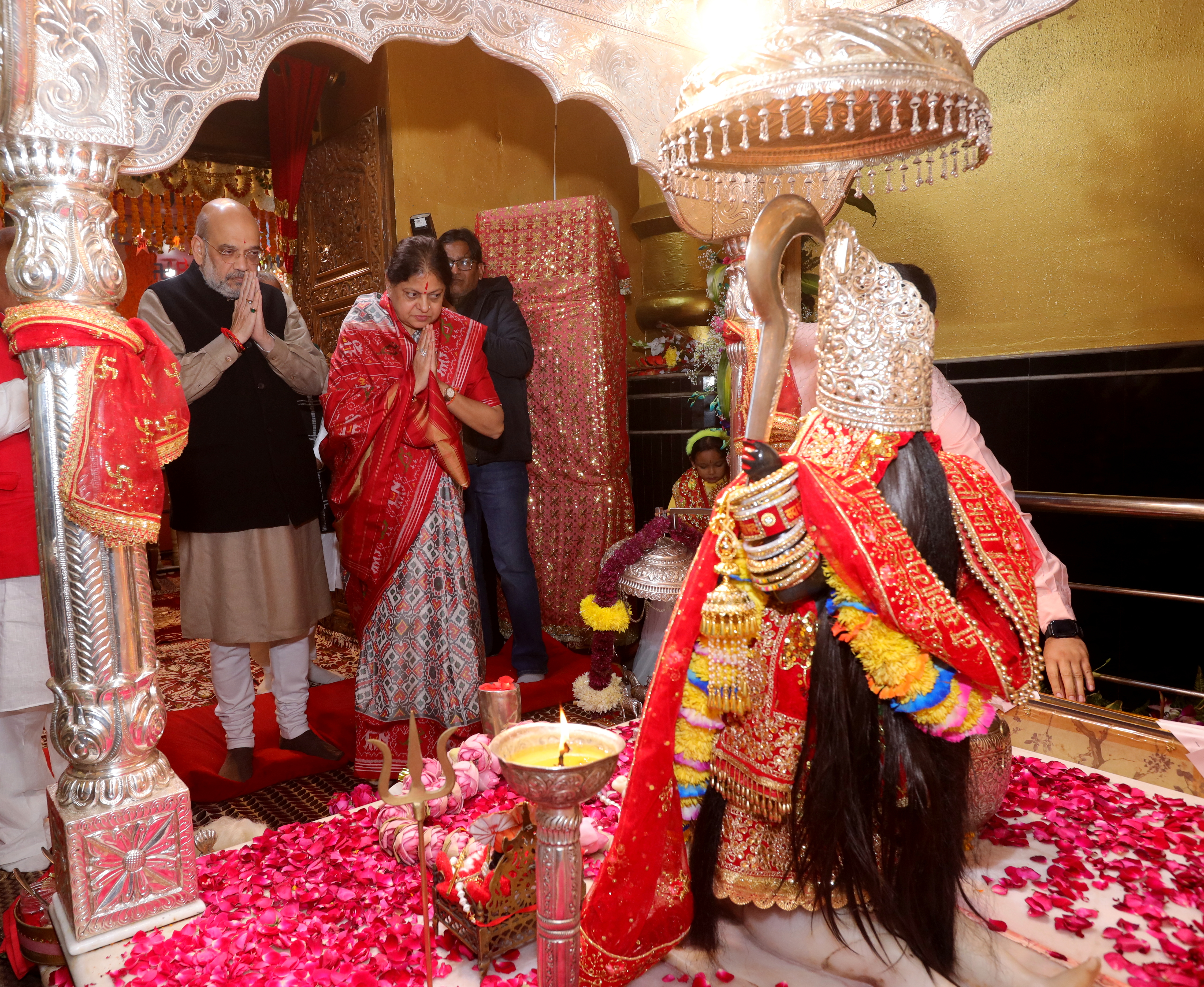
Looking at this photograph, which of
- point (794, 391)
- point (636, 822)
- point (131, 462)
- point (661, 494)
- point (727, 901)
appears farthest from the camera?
point (661, 494)

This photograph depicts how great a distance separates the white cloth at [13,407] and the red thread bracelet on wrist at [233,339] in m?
0.57

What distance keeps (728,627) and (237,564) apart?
79.2 inches

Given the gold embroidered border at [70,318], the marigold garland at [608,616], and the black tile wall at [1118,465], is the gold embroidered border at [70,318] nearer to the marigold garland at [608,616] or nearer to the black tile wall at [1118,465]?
the marigold garland at [608,616]

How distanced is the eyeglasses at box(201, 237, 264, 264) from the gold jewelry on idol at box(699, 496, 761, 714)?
206cm

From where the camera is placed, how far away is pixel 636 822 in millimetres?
1486

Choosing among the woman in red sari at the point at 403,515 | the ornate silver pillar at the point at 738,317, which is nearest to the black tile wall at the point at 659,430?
the ornate silver pillar at the point at 738,317

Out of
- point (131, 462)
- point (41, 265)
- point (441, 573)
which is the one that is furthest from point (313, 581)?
point (41, 265)

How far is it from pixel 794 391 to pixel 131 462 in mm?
1560

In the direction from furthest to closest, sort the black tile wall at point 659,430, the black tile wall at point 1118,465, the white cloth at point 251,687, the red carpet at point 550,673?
the black tile wall at point 659,430 < the red carpet at point 550,673 < the black tile wall at point 1118,465 < the white cloth at point 251,687

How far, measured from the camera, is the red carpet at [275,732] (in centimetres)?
302

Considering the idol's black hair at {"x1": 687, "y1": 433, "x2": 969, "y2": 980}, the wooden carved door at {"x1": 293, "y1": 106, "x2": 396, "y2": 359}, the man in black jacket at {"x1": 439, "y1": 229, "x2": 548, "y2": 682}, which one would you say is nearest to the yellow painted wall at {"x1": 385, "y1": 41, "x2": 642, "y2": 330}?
the wooden carved door at {"x1": 293, "y1": 106, "x2": 396, "y2": 359}

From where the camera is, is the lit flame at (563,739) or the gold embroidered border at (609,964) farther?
the gold embroidered border at (609,964)

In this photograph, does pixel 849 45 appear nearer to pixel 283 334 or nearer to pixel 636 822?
pixel 636 822

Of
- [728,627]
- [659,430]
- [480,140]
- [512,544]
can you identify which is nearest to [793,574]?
[728,627]
